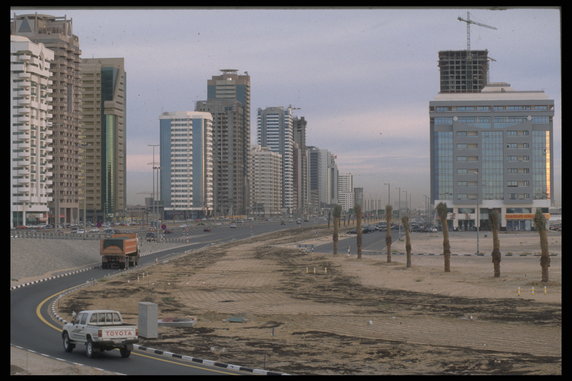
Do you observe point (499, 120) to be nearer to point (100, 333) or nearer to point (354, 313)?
point (354, 313)

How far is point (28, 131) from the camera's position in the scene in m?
186

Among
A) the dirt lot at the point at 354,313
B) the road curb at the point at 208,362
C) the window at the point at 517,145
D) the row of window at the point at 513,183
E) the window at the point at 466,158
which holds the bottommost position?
the dirt lot at the point at 354,313

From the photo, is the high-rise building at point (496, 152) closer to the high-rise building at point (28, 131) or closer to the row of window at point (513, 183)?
the row of window at point (513, 183)

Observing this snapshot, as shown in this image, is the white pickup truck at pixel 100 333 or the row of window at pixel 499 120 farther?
the row of window at pixel 499 120

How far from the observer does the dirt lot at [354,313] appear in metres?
29.4

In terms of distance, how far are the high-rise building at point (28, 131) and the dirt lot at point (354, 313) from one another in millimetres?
111161

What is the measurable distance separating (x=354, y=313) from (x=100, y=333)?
19867 millimetres

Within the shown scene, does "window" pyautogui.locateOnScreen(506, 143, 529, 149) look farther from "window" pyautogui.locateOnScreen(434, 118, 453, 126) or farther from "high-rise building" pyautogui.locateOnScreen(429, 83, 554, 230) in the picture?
"window" pyautogui.locateOnScreen(434, 118, 453, 126)

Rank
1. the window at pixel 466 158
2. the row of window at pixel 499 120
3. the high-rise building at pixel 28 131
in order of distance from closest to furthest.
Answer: the high-rise building at pixel 28 131 → the row of window at pixel 499 120 → the window at pixel 466 158

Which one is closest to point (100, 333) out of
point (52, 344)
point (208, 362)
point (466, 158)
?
point (208, 362)

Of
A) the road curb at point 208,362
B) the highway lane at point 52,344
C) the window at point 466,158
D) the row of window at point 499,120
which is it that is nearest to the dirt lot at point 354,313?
the road curb at point 208,362

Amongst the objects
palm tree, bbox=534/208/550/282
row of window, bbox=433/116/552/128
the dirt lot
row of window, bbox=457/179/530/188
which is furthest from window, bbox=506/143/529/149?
palm tree, bbox=534/208/550/282
